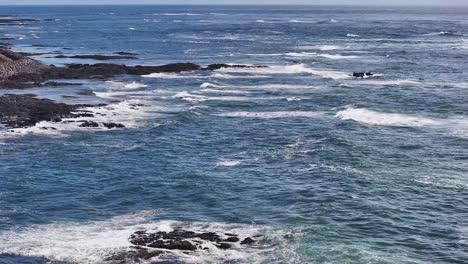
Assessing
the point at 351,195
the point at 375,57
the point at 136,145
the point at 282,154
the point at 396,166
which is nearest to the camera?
the point at 351,195

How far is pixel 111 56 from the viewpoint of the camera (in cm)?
9294

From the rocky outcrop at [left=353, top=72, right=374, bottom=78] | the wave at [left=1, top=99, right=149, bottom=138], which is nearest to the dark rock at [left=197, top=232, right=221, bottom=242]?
the wave at [left=1, top=99, right=149, bottom=138]

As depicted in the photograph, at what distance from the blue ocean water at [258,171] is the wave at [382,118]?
15 cm

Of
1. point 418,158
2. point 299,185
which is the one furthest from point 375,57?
point 299,185

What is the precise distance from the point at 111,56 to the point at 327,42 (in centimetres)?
4477

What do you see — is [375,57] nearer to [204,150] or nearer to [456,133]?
[456,133]

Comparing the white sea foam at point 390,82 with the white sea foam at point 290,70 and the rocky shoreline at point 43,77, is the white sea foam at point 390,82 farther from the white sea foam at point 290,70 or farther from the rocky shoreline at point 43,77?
the rocky shoreline at point 43,77

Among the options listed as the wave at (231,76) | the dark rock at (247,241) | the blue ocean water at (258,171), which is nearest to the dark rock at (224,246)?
the dark rock at (247,241)

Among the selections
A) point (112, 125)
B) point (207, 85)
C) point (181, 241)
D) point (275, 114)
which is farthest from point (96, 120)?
point (181, 241)

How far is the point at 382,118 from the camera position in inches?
1855

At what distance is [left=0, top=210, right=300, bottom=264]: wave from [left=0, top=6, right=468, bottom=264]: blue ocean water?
0.08m

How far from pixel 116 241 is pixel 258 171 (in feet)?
38.4

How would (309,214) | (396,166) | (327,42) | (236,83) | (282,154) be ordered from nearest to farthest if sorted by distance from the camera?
(309,214)
(396,166)
(282,154)
(236,83)
(327,42)

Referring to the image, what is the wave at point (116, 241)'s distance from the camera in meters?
22.7
